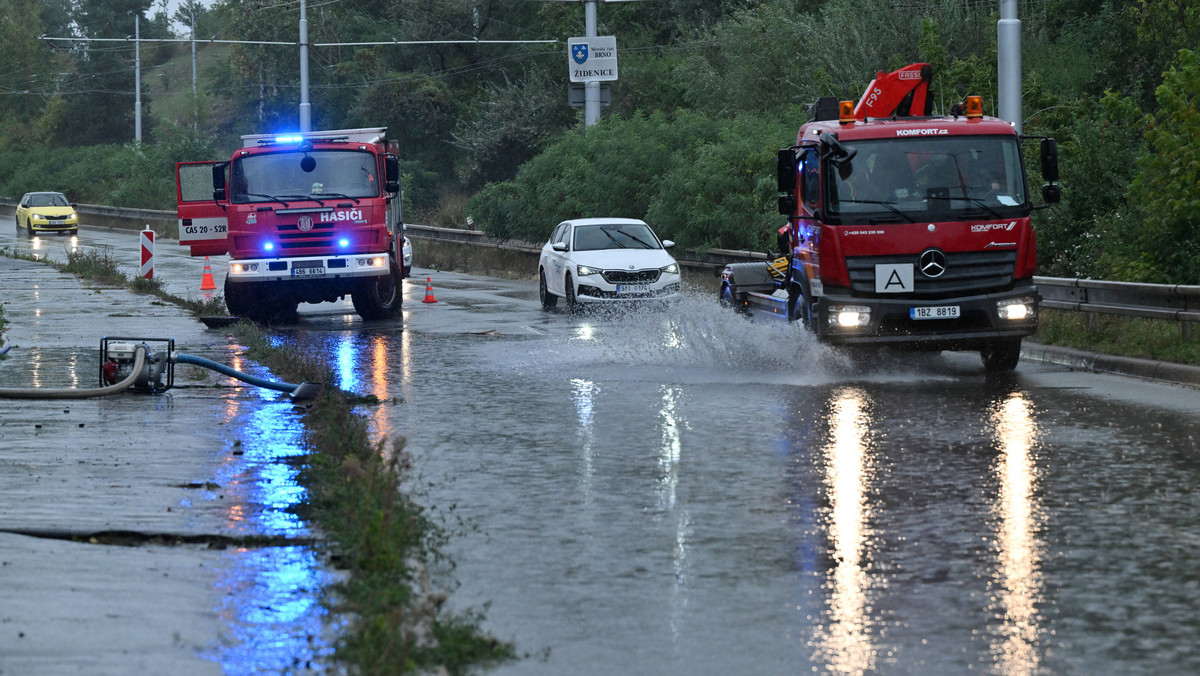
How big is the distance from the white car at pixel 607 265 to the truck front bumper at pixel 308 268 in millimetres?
3031

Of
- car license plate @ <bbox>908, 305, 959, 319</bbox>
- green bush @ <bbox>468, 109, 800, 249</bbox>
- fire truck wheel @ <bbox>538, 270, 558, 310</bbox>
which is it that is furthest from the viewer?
green bush @ <bbox>468, 109, 800, 249</bbox>

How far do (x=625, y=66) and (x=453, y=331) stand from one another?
3199cm

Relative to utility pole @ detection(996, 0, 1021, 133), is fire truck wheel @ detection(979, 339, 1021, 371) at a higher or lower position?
lower

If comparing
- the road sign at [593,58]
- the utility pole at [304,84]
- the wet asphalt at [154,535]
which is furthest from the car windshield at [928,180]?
the utility pole at [304,84]

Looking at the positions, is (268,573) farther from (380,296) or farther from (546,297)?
(546,297)

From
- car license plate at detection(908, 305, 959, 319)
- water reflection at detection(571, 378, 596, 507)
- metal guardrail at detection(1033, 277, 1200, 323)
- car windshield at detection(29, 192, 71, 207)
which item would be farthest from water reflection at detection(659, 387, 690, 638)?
car windshield at detection(29, 192, 71, 207)

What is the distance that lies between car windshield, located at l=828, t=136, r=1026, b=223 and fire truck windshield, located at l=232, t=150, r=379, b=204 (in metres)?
9.54

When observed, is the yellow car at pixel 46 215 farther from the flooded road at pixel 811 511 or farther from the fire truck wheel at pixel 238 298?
the flooded road at pixel 811 511

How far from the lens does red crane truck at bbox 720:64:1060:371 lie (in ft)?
49.0

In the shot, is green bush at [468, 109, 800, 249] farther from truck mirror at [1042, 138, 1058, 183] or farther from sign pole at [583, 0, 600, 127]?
truck mirror at [1042, 138, 1058, 183]

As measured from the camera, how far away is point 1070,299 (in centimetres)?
1711

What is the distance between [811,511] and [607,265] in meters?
15.6

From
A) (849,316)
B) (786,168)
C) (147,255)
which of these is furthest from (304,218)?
(849,316)

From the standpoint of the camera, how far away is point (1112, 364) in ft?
50.3
